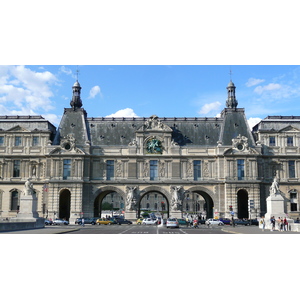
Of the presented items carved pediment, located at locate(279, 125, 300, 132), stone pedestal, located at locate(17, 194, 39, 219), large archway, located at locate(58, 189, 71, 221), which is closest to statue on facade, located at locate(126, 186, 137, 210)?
large archway, located at locate(58, 189, 71, 221)

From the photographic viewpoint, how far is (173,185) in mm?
71562

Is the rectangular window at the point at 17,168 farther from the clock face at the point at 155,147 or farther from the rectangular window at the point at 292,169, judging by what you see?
the rectangular window at the point at 292,169

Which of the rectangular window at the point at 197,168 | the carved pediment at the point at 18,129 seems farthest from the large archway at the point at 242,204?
the carved pediment at the point at 18,129

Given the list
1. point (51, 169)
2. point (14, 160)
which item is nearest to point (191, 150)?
point (51, 169)

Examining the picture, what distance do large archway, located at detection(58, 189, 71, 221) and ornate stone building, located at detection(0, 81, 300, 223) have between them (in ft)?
0.57

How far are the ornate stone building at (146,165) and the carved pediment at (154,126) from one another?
0.57ft

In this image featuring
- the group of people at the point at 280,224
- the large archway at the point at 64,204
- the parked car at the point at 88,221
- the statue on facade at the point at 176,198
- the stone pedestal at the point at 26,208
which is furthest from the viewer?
the large archway at the point at 64,204

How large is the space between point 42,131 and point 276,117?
41.2m

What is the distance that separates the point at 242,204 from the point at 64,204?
31.7 m

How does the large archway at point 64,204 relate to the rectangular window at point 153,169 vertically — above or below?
below

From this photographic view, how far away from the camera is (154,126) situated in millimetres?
73438

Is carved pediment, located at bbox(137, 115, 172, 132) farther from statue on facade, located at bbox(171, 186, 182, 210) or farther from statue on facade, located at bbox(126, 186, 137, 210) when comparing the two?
statue on facade, located at bbox(126, 186, 137, 210)

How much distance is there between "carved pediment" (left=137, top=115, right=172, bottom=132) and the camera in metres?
73.0

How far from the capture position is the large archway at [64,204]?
73.9 m
